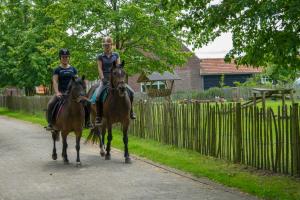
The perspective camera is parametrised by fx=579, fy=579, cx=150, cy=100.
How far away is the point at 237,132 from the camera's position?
12578mm

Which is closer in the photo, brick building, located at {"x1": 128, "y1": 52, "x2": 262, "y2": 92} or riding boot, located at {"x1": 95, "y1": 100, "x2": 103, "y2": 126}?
riding boot, located at {"x1": 95, "y1": 100, "x2": 103, "y2": 126}

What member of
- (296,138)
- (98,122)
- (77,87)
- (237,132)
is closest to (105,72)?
(98,122)

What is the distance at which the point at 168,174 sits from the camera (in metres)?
11.8

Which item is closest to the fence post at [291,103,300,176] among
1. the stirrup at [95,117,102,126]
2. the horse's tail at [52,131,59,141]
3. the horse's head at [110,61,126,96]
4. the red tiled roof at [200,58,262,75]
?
the horse's head at [110,61,126,96]

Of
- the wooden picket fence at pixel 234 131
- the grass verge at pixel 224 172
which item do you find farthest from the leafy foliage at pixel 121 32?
the grass verge at pixel 224 172

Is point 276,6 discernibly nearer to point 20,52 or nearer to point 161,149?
point 161,149

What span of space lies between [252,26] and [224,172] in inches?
136

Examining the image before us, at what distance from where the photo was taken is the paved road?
963cm

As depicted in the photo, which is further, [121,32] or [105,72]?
[121,32]

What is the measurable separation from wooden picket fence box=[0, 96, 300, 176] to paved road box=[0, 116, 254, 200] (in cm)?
163

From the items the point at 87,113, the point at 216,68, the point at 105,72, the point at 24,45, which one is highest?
the point at 24,45

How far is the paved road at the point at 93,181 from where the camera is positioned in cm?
963

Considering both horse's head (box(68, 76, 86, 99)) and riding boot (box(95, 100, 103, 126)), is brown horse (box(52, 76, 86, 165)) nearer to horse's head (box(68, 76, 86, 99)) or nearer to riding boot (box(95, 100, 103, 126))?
horse's head (box(68, 76, 86, 99))

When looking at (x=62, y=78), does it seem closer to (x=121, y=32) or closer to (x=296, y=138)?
(x=296, y=138)
